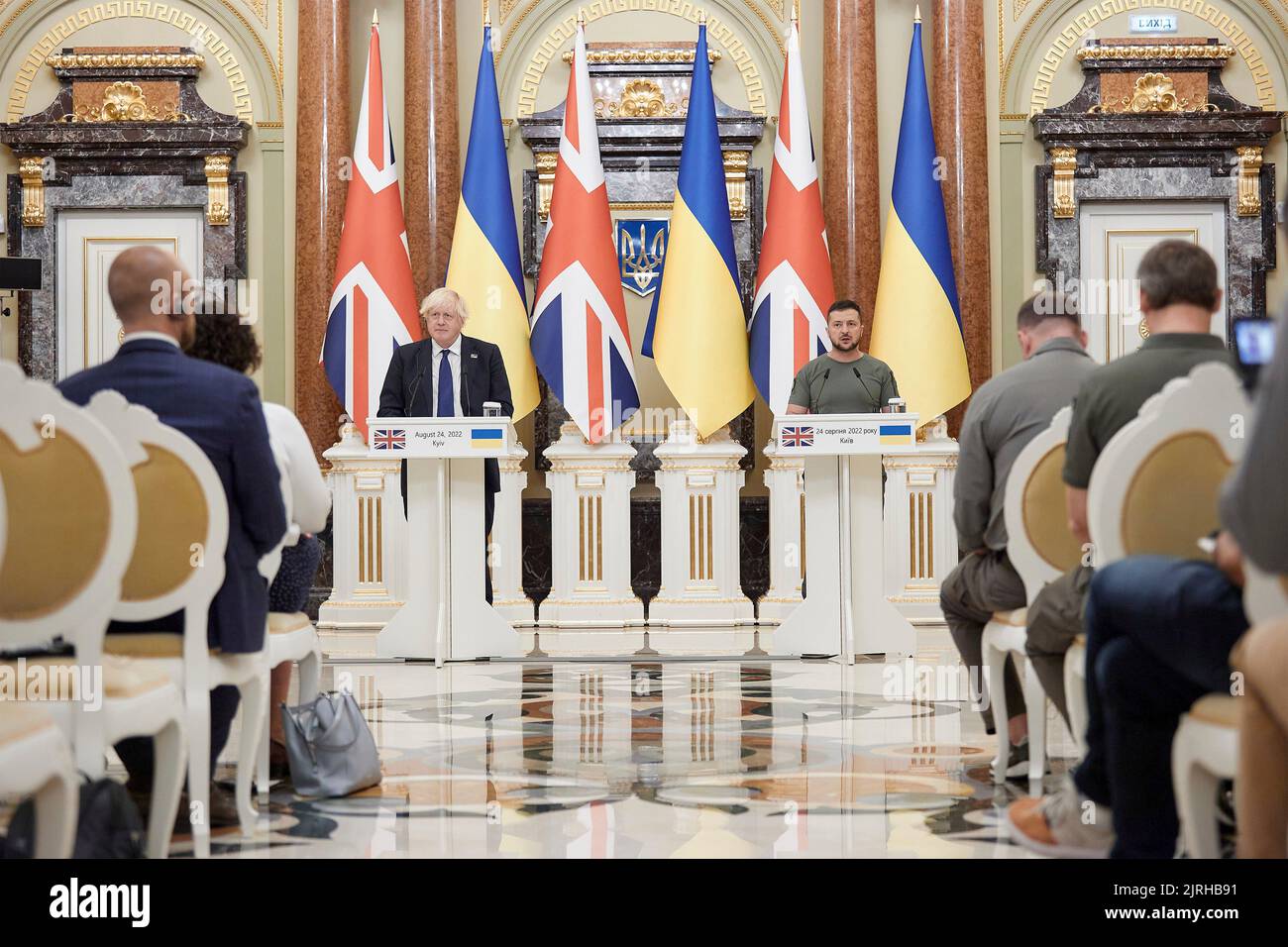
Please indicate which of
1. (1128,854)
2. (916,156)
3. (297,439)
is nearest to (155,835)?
(297,439)

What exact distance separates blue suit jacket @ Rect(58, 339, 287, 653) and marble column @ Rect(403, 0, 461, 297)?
19.5ft

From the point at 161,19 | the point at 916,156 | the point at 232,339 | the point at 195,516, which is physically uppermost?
the point at 161,19

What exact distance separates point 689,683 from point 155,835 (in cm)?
316

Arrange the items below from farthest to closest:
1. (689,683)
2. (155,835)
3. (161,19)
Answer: (161,19), (689,683), (155,835)

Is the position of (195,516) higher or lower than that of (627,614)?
higher

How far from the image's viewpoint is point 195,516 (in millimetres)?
2816

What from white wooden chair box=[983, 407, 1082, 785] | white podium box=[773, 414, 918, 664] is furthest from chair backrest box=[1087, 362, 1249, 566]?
white podium box=[773, 414, 918, 664]

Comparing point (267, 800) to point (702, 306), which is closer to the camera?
point (267, 800)

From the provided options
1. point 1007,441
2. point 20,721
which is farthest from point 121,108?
point 20,721

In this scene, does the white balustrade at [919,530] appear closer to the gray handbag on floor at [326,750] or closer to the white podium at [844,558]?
the white podium at [844,558]

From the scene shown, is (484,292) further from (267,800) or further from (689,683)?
(267,800)

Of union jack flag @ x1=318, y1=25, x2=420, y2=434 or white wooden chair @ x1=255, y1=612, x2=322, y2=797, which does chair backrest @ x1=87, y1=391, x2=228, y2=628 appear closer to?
white wooden chair @ x1=255, y1=612, x2=322, y2=797

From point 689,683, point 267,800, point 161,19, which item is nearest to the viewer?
point 267,800

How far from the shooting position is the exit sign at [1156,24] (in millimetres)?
9062
